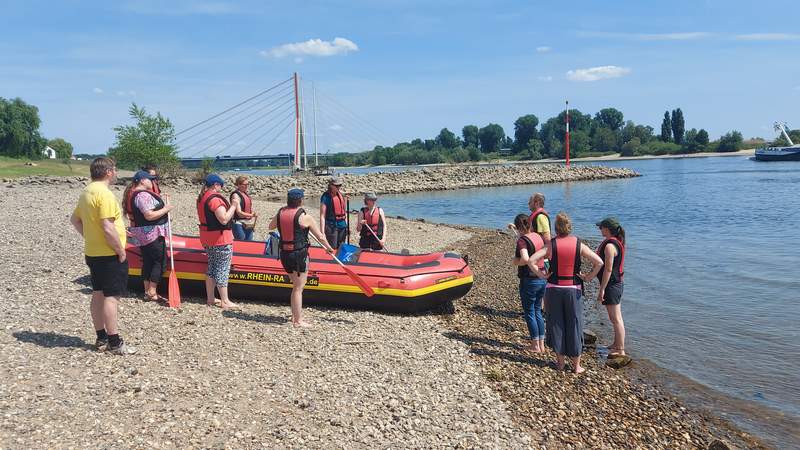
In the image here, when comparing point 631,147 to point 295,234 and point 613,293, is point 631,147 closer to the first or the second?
point 613,293

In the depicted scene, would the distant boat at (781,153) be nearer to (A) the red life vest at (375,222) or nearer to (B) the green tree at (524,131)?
(B) the green tree at (524,131)

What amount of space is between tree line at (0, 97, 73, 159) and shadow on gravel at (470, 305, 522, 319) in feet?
187

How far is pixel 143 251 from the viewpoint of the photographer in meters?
7.03

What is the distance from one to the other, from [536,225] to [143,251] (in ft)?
15.5

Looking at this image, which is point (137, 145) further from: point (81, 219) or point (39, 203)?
point (81, 219)

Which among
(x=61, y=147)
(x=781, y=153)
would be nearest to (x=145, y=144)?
(x=61, y=147)

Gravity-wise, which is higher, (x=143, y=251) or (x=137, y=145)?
(x=137, y=145)

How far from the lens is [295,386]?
505 cm

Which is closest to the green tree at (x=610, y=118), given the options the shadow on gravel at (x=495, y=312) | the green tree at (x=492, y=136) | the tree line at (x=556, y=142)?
the tree line at (x=556, y=142)

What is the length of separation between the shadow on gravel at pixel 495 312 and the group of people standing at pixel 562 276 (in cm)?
143

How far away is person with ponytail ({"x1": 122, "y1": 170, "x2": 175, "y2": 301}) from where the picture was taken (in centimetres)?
672

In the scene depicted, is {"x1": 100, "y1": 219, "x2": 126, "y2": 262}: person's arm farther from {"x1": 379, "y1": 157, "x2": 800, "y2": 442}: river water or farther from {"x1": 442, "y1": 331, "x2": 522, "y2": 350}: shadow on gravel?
{"x1": 379, "y1": 157, "x2": 800, "y2": 442}: river water

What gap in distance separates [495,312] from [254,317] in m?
3.52

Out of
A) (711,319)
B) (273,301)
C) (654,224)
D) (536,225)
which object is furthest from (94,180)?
(654,224)
